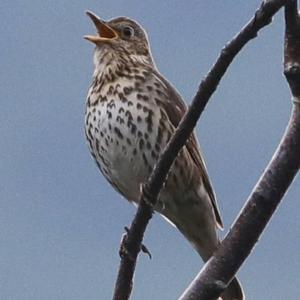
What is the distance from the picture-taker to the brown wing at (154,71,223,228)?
608 cm

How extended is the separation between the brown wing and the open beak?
0.56 meters

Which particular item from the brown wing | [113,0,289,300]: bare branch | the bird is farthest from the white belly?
[113,0,289,300]: bare branch

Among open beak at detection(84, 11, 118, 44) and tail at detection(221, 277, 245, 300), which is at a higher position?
open beak at detection(84, 11, 118, 44)

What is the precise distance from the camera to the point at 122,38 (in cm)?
714

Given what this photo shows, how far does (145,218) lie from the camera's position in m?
3.85

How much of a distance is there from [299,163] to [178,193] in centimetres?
319

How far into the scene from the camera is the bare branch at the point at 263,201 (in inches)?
116

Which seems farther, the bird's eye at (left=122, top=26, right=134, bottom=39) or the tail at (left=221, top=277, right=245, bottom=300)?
the bird's eye at (left=122, top=26, right=134, bottom=39)

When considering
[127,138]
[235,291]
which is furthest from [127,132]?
[235,291]

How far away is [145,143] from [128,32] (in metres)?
1.61

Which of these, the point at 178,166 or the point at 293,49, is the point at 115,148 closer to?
the point at 178,166

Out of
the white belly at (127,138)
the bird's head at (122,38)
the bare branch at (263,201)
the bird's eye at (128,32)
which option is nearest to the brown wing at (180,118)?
the white belly at (127,138)

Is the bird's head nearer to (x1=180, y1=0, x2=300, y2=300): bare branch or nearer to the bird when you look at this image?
the bird

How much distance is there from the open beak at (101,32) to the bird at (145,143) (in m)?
0.01
